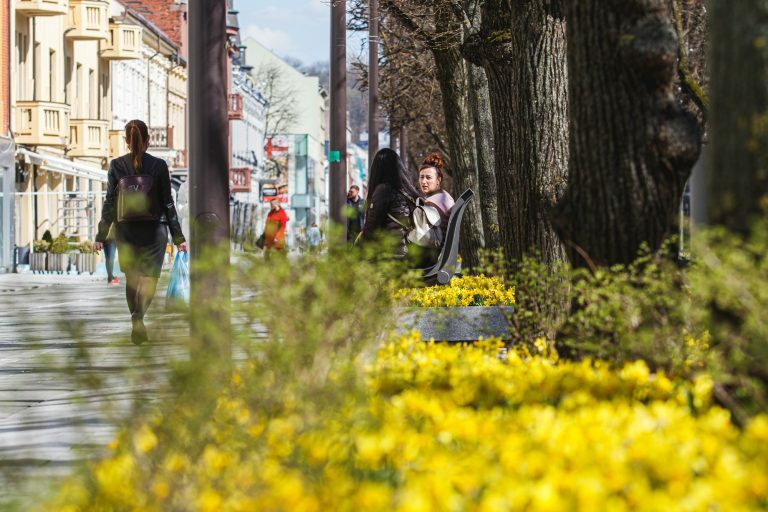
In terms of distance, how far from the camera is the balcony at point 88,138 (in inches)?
2073

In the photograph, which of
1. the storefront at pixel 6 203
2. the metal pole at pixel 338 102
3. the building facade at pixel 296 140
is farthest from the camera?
the building facade at pixel 296 140

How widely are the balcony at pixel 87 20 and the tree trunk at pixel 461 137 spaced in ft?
99.8

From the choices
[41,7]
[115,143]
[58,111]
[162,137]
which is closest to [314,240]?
[41,7]

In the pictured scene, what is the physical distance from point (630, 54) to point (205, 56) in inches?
146

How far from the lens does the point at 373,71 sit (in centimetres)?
Result: 2783

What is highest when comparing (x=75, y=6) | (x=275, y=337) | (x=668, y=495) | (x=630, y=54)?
(x=75, y=6)

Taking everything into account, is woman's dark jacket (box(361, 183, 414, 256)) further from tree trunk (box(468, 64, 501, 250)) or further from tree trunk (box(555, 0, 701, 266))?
tree trunk (box(555, 0, 701, 266))

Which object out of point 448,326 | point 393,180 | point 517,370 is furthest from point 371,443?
point 393,180

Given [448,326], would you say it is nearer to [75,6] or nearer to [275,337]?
[275,337]

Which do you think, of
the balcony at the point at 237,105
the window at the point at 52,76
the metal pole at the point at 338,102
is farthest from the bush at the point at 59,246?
the balcony at the point at 237,105

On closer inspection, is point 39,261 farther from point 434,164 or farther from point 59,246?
point 434,164

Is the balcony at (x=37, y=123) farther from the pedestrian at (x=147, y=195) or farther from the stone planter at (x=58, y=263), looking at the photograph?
the pedestrian at (x=147, y=195)

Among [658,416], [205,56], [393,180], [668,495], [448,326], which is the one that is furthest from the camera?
[393,180]

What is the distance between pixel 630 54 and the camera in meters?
5.90
